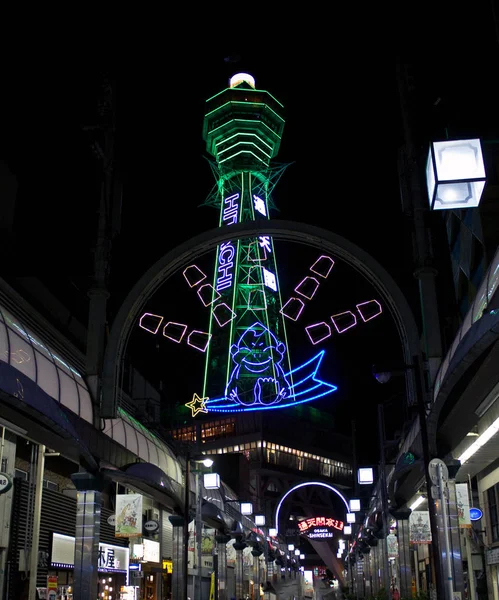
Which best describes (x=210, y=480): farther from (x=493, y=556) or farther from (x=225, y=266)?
(x=225, y=266)

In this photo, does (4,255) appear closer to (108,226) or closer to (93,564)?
(108,226)

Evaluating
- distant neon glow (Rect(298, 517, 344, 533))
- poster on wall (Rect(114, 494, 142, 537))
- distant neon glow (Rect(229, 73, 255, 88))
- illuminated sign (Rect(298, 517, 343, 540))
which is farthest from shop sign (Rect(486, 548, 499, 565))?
distant neon glow (Rect(229, 73, 255, 88))

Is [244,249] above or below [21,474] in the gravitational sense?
above

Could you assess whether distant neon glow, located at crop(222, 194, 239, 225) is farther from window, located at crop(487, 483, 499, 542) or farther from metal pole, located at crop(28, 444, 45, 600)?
metal pole, located at crop(28, 444, 45, 600)

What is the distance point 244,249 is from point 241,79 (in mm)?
49349

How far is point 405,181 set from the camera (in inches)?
1158

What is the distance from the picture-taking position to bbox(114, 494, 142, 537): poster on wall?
91.1 ft

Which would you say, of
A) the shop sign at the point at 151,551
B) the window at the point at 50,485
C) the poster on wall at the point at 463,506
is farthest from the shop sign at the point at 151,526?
the poster on wall at the point at 463,506

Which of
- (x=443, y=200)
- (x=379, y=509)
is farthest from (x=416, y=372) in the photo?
(x=379, y=509)

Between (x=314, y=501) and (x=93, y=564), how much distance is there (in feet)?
546

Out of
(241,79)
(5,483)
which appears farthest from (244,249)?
(5,483)

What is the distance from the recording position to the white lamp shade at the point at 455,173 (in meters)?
9.66

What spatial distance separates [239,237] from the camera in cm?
3238

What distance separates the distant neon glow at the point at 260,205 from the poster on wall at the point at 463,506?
84.2 m
